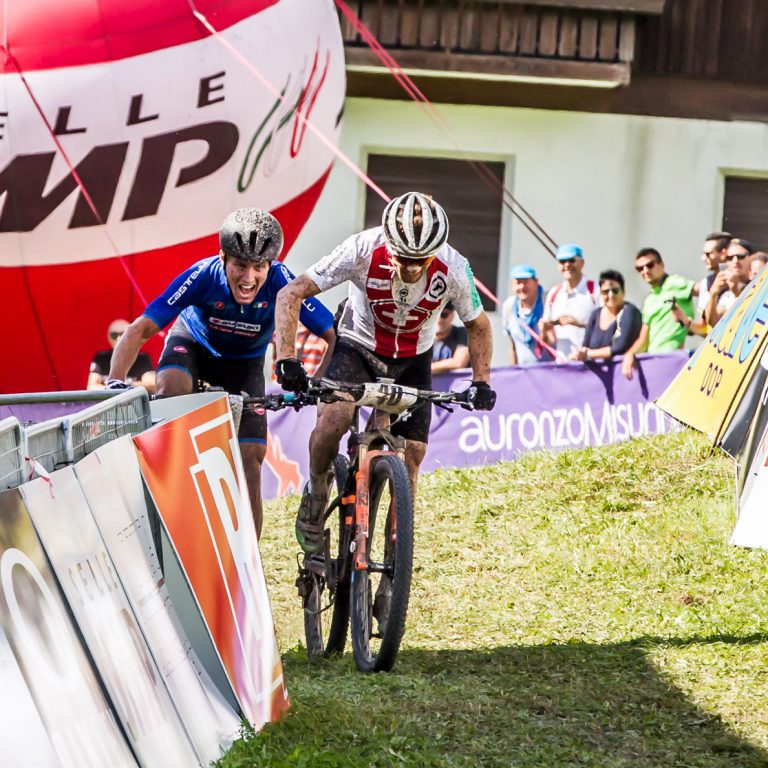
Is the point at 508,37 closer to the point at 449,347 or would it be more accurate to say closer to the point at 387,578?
the point at 449,347

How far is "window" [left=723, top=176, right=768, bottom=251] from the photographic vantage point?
60.0ft

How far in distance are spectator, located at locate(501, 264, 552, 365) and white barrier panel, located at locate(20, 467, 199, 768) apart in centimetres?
915

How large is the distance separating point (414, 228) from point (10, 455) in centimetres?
309

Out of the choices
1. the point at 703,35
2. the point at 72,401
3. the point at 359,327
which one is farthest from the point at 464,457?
the point at 703,35

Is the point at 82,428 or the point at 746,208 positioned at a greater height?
the point at 746,208

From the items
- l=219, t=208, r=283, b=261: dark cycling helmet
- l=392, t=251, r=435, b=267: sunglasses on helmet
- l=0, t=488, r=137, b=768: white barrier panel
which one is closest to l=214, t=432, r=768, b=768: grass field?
l=0, t=488, r=137, b=768: white barrier panel

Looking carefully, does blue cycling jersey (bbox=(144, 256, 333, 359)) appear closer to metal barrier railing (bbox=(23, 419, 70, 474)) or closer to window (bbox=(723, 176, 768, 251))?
metal barrier railing (bbox=(23, 419, 70, 474))

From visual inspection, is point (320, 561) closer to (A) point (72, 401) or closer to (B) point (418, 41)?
(A) point (72, 401)

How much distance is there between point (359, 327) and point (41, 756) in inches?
162

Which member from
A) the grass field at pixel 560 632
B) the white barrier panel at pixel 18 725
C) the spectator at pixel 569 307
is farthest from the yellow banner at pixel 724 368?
the white barrier panel at pixel 18 725

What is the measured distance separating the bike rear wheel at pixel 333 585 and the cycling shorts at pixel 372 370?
14.1 inches

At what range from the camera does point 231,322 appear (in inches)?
284

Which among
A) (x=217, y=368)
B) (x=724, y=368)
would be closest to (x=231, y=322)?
(x=217, y=368)

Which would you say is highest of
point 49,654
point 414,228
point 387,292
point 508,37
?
point 508,37
